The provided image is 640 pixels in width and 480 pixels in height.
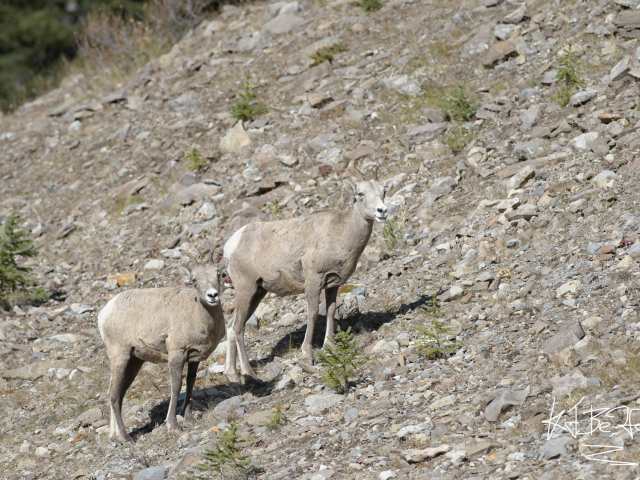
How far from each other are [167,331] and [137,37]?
17396 mm

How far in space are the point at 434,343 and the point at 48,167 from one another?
14.5m

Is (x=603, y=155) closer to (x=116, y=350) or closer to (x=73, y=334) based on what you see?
(x=116, y=350)

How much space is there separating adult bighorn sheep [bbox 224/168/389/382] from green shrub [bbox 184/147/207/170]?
253 inches

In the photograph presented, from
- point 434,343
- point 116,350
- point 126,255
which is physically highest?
point 116,350

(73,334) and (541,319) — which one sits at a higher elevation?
(541,319)

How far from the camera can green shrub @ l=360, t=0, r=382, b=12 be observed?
18812 millimetres

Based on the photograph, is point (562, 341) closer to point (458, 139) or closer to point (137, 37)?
point (458, 139)

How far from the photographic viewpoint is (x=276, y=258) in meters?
9.26

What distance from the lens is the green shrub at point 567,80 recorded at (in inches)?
495

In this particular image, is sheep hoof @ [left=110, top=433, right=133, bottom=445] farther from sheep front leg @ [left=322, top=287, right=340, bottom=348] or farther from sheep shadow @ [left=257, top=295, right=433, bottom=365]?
sheep front leg @ [left=322, top=287, right=340, bottom=348]

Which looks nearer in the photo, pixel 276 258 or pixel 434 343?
pixel 434 343

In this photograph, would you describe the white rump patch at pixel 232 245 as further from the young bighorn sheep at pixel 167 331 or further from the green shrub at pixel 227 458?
the green shrub at pixel 227 458

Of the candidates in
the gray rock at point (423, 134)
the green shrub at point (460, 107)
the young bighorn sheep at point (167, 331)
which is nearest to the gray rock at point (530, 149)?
the green shrub at point (460, 107)

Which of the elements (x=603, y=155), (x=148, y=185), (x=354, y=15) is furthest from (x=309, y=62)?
(x=603, y=155)
